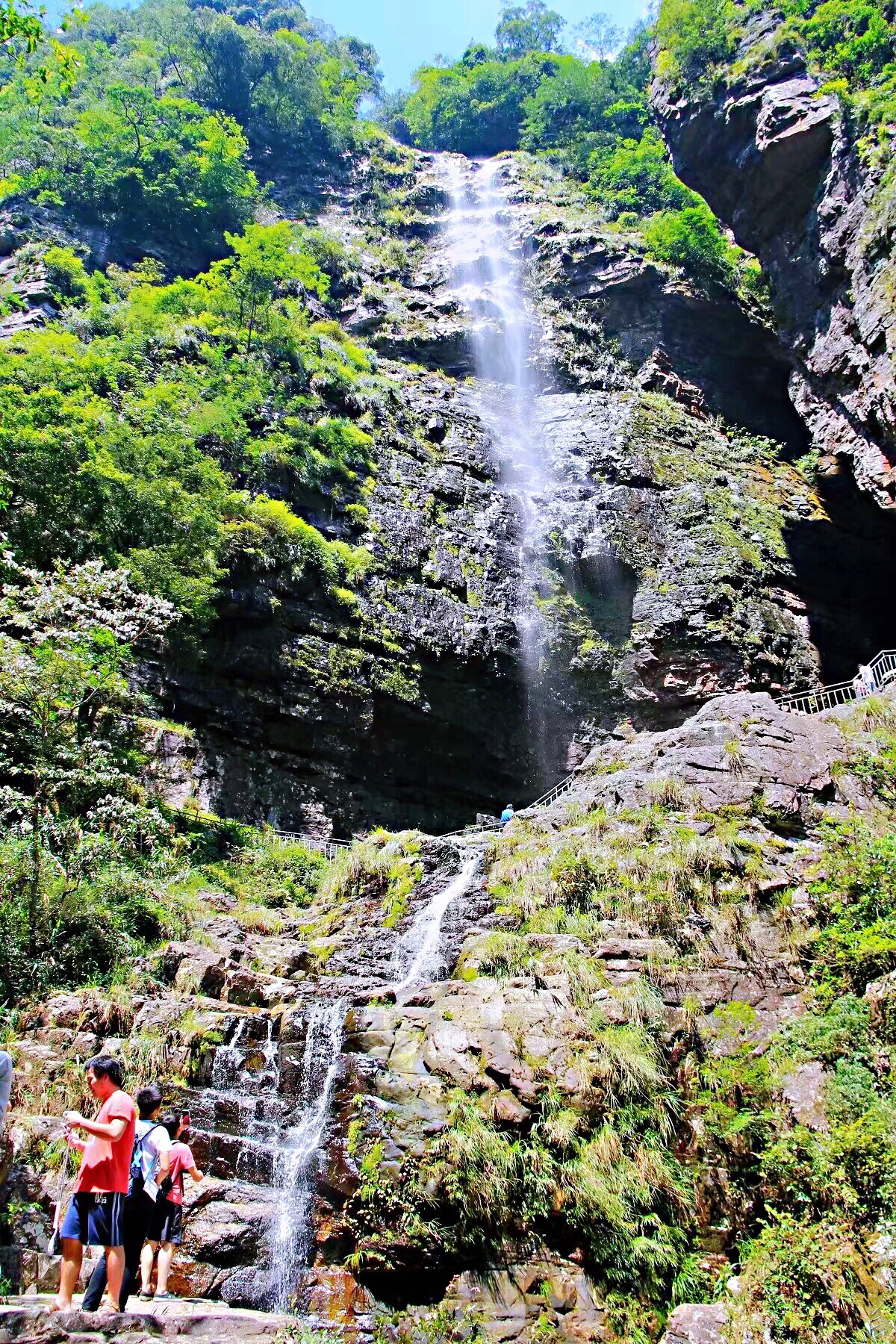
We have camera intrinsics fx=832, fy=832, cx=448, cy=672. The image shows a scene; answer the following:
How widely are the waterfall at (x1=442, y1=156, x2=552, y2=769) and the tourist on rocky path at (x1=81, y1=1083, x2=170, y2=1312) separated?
1496cm

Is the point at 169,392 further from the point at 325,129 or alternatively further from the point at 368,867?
the point at 325,129

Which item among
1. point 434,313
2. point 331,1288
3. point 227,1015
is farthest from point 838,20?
point 331,1288

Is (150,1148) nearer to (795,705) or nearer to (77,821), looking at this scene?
(77,821)

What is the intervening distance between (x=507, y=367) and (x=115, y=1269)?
86.7 ft

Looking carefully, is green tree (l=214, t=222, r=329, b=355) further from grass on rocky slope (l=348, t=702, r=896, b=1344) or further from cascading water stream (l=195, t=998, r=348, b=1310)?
grass on rocky slope (l=348, t=702, r=896, b=1344)

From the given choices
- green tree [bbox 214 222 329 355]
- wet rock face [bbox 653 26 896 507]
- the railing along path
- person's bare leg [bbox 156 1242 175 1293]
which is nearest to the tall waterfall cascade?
the railing along path

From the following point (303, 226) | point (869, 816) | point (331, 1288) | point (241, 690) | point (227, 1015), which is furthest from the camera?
point (303, 226)

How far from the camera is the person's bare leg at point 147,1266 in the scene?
240 inches

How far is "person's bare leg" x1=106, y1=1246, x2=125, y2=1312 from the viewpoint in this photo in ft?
16.0

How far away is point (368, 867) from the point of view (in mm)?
13562

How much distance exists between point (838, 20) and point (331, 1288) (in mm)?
30290

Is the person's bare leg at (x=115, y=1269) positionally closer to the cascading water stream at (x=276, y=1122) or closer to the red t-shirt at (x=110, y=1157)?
the red t-shirt at (x=110, y=1157)

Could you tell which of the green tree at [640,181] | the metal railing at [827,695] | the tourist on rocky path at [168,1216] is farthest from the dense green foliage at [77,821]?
the green tree at [640,181]

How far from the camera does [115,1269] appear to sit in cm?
489
